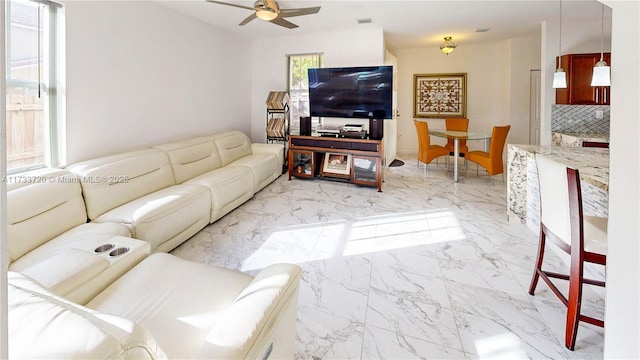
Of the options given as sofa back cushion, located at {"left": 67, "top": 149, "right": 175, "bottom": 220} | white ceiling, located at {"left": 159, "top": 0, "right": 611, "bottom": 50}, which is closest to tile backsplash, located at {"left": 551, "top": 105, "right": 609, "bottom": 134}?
white ceiling, located at {"left": 159, "top": 0, "right": 611, "bottom": 50}

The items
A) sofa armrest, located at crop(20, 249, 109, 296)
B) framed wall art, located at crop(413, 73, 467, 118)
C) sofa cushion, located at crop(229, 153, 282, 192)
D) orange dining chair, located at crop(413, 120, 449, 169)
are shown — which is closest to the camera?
sofa armrest, located at crop(20, 249, 109, 296)

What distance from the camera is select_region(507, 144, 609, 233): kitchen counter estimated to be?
6.74 ft

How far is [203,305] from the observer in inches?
53.7

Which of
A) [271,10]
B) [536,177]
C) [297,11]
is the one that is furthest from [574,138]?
[271,10]

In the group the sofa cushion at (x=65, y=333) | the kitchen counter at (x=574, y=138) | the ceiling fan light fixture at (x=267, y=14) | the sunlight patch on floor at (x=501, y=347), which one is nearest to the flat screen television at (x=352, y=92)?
the ceiling fan light fixture at (x=267, y=14)

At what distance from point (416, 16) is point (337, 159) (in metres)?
2.35

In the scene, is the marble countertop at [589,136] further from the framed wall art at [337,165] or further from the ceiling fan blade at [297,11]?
the ceiling fan blade at [297,11]

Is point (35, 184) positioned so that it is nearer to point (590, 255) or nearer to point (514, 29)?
point (590, 255)

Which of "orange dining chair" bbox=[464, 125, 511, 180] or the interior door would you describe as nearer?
"orange dining chair" bbox=[464, 125, 511, 180]

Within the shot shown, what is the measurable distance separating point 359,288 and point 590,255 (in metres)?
1.31

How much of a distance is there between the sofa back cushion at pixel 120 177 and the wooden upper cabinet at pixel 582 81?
17.9 feet

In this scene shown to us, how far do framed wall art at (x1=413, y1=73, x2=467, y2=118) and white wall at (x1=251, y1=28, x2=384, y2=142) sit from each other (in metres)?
2.47

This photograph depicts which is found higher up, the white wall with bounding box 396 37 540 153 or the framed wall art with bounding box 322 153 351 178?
the white wall with bounding box 396 37 540 153

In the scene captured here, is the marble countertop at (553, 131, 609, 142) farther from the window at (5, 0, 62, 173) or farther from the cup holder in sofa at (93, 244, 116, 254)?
the window at (5, 0, 62, 173)
